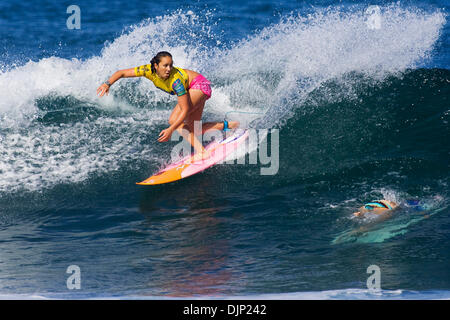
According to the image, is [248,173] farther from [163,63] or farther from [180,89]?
[163,63]

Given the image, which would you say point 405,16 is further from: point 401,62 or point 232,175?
point 232,175

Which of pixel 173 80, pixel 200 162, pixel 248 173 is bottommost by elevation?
pixel 248 173

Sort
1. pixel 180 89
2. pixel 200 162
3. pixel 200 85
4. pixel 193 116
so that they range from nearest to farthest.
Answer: pixel 180 89
pixel 200 85
pixel 200 162
pixel 193 116

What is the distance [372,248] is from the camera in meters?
6.09

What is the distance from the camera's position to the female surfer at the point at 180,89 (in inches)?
289

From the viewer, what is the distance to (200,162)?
828cm

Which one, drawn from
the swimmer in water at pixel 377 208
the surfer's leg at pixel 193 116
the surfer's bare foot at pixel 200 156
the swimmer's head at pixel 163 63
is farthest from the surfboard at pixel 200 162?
the swimmer in water at pixel 377 208

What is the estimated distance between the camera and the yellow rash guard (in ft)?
24.5

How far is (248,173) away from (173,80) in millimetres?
1572

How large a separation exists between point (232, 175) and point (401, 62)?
428 centimetres

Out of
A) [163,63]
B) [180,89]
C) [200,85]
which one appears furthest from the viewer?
[200,85]

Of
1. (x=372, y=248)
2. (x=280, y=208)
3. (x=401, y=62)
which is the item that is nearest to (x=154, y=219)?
(x=280, y=208)

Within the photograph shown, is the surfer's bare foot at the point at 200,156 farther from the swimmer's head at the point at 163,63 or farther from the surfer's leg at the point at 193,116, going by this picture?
the swimmer's head at the point at 163,63

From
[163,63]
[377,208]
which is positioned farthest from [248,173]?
[377,208]
